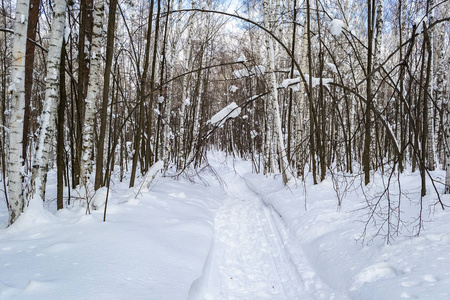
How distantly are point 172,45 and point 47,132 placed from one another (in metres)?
7.88

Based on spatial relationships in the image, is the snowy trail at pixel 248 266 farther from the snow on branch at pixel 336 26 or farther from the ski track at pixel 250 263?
the snow on branch at pixel 336 26

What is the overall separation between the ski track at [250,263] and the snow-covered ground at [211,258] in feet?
0.04

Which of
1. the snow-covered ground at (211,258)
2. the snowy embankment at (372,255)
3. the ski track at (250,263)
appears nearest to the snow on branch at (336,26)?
the snowy embankment at (372,255)

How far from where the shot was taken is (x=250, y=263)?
3.62 metres

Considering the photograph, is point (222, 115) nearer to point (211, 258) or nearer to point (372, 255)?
point (211, 258)

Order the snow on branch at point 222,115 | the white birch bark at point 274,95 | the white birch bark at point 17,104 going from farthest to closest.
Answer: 1. the white birch bark at point 274,95
2. the snow on branch at point 222,115
3. the white birch bark at point 17,104

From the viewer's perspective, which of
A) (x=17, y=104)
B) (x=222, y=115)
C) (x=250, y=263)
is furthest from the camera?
(x=222, y=115)

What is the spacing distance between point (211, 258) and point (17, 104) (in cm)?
324

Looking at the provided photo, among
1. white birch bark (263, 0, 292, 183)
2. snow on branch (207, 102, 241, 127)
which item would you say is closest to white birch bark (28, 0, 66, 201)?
snow on branch (207, 102, 241, 127)

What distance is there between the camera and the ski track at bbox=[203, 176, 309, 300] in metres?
2.93

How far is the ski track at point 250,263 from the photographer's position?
2.93 metres

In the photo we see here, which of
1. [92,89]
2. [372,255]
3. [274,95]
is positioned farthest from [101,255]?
[274,95]

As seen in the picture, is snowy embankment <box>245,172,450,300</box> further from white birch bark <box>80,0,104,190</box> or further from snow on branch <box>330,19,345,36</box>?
white birch bark <box>80,0,104,190</box>

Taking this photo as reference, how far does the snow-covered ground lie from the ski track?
1 cm
